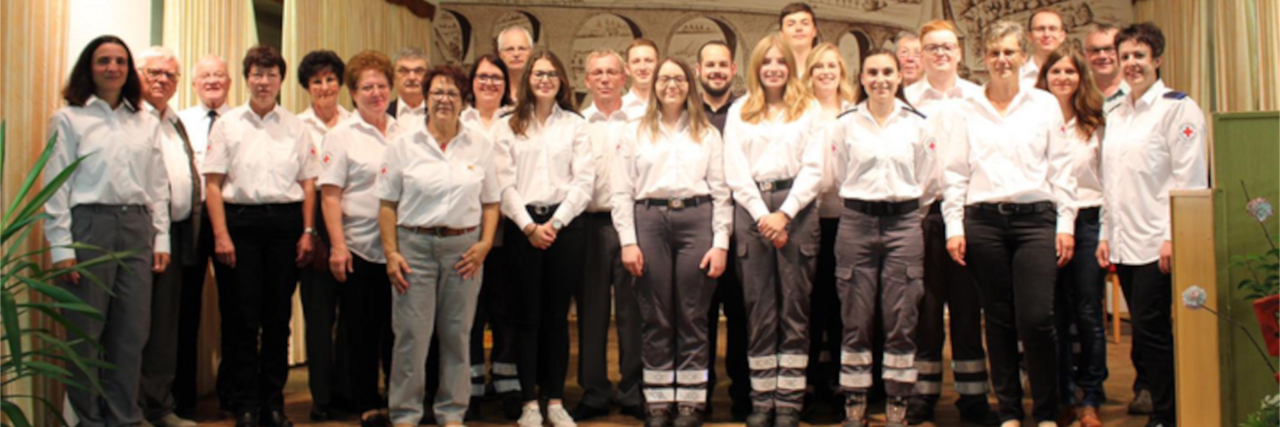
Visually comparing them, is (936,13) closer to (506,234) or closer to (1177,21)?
(1177,21)

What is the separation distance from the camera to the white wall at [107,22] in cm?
447

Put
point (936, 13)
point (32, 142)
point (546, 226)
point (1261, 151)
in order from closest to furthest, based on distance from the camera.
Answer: point (1261, 151)
point (32, 142)
point (546, 226)
point (936, 13)

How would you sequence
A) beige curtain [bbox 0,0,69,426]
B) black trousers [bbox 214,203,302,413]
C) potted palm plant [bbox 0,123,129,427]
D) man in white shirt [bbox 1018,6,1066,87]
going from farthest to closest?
man in white shirt [bbox 1018,6,1066,87] → black trousers [bbox 214,203,302,413] → beige curtain [bbox 0,0,69,426] → potted palm plant [bbox 0,123,129,427]

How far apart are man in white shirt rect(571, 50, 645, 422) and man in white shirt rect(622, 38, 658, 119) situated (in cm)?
24

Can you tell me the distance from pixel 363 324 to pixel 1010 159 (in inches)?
98.7

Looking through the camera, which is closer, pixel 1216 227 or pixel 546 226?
pixel 1216 227

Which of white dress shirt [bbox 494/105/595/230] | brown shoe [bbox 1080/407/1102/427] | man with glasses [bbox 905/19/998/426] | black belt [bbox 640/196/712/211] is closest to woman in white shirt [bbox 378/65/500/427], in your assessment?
white dress shirt [bbox 494/105/595/230]

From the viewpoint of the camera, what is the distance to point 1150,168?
12.9ft

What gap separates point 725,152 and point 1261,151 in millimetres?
1757

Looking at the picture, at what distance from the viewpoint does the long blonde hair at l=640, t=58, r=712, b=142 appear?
424cm

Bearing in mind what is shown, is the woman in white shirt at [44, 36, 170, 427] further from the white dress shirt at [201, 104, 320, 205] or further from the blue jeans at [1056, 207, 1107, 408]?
the blue jeans at [1056, 207, 1107, 408]

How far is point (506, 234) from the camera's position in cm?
434

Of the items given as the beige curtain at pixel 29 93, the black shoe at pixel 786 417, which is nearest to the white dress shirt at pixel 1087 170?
the black shoe at pixel 786 417

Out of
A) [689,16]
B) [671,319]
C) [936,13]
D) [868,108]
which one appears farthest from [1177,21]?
[671,319]
